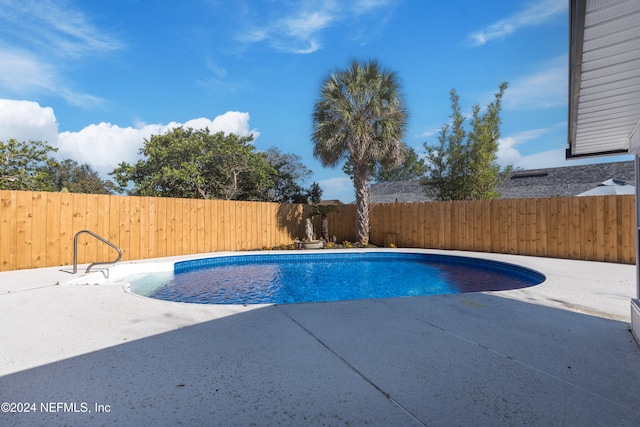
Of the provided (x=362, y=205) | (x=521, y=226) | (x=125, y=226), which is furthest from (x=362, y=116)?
(x=125, y=226)

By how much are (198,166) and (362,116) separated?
751cm

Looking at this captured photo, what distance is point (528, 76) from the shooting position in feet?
30.8

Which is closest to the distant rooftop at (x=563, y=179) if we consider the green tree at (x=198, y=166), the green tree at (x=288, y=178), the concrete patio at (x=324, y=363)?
the green tree at (x=288, y=178)

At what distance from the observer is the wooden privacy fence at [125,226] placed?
7.17 meters

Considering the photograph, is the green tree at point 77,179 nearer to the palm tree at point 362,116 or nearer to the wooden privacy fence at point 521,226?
the palm tree at point 362,116

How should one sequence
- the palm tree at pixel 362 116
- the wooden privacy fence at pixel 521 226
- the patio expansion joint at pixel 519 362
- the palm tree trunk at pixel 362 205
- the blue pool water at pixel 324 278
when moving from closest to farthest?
the patio expansion joint at pixel 519 362, the blue pool water at pixel 324 278, the wooden privacy fence at pixel 521 226, the palm tree at pixel 362 116, the palm tree trunk at pixel 362 205

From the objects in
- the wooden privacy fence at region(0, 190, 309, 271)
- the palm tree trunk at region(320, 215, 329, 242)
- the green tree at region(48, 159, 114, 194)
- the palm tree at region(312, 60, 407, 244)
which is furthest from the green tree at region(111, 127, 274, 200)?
the green tree at region(48, 159, 114, 194)

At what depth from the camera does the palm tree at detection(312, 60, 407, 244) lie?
1124 centimetres

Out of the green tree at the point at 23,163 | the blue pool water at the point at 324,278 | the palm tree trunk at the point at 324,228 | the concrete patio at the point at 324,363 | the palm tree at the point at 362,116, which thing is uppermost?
the palm tree at the point at 362,116

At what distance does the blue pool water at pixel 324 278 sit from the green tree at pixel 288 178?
20.8ft

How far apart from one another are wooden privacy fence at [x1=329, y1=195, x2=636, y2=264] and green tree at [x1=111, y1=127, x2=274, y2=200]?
618cm

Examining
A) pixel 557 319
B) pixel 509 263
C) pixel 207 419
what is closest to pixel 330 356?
pixel 207 419

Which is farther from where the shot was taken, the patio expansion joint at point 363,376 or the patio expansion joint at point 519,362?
the patio expansion joint at point 519,362

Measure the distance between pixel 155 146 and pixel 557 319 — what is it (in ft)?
51.3
